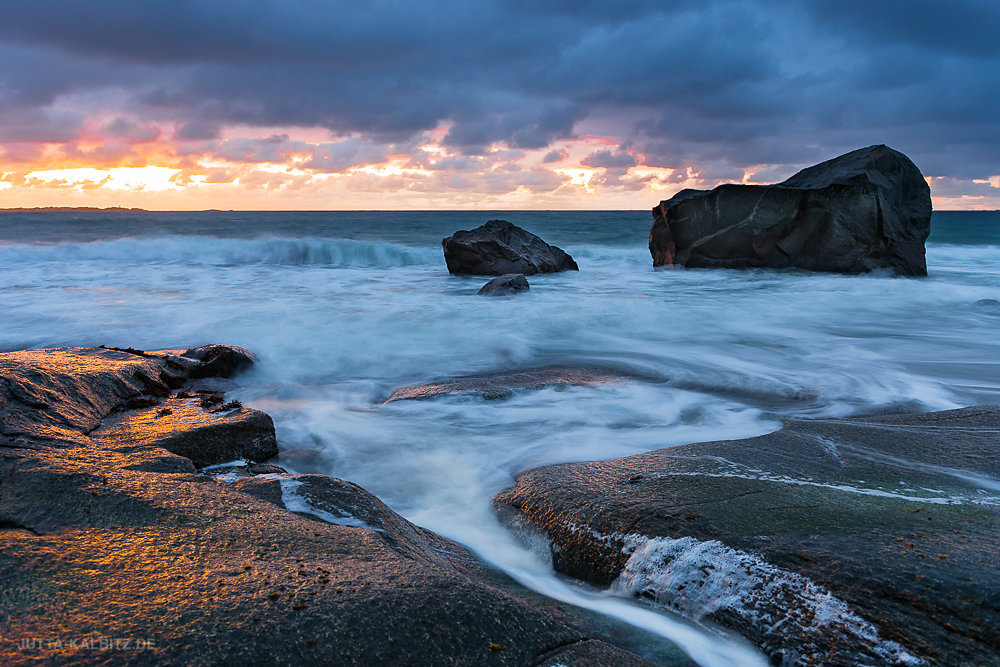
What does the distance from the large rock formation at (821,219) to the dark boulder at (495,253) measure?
12.2ft

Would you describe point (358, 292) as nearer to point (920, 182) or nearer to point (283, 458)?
point (283, 458)

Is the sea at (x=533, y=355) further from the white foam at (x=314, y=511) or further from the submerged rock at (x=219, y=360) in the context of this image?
the white foam at (x=314, y=511)

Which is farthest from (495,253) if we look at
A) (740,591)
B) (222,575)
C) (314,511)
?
(222,575)

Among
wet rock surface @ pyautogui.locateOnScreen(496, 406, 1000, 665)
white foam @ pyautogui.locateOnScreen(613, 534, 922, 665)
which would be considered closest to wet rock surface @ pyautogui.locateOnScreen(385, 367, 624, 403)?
wet rock surface @ pyautogui.locateOnScreen(496, 406, 1000, 665)

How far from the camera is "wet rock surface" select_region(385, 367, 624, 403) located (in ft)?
16.8

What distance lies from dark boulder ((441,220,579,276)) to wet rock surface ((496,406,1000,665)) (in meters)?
11.5

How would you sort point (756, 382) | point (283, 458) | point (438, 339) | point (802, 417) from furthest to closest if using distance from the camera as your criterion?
1. point (438, 339)
2. point (756, 382)
3. point (802, 417)
4. point (283, 458)

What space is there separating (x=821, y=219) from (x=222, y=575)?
15118 millimetres

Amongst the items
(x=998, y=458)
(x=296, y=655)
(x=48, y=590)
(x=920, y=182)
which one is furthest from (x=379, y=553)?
(x=920, y=182)

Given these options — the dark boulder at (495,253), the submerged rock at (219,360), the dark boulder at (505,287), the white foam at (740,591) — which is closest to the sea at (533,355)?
the white foam at (740,591)

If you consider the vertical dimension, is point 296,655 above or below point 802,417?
above

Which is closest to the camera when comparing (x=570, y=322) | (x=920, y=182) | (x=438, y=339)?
(x=438, y=339)

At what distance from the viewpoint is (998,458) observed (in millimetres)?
3094

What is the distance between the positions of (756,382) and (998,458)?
249cm
